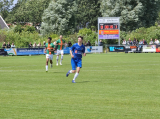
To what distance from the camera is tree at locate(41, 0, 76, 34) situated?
244 ft

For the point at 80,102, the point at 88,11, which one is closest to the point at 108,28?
the point at 88,11

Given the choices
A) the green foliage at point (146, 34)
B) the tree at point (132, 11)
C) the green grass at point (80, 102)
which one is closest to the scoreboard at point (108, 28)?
the green foliage at point (146, 34)

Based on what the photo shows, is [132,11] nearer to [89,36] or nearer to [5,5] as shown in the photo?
[89,36]

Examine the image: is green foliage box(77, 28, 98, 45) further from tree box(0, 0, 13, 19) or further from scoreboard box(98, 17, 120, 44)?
tree box(0, 0, 13, 19)

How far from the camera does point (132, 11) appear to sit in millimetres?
68750

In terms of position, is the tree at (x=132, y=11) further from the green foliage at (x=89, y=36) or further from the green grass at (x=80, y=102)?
the green grass at (x=80, y=102)

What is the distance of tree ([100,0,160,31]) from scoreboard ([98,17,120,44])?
1617 centimetres

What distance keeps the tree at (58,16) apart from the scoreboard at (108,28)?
2218cm

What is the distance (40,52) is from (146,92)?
122 feet

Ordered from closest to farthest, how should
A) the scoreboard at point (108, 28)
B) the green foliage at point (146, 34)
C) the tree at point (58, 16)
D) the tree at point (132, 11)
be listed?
the scoreboard at point (108, 28) → the green foliage at point (146, 34) → the tree at point (132, 11) → the tree at point (58, 16)

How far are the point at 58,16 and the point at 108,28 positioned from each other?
23285 mm

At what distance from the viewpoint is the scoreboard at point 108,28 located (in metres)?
53.3

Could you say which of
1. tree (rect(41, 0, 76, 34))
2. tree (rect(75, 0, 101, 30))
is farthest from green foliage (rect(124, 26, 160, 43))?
tree (rect(75, 0, 101, 30))

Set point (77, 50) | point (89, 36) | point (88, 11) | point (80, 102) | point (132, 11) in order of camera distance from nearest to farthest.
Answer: point (80, 102) < point (77, 50) < point (89, 36) < point (132, 11) < point (88, 11)
